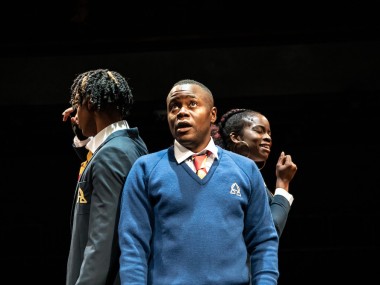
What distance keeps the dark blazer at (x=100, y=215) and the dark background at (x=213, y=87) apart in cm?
339

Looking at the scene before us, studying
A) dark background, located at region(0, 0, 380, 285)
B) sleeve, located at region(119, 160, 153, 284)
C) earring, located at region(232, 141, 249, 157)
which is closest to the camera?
sleeve, located at region(119, 160, 153, 284)

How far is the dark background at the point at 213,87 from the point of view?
16.4 feet

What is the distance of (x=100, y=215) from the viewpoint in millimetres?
1494

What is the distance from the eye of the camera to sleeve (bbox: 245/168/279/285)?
1479 mm

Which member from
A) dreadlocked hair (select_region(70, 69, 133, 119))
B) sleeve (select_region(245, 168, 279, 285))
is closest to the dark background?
dreadlocked hair (select_region(70, 69, 133, 119))

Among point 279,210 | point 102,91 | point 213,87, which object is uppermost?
point 213,87

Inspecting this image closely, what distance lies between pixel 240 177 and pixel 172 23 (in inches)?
154

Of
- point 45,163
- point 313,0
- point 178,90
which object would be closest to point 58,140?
point 45,163

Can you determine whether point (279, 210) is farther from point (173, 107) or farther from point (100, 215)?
point (100, 215)

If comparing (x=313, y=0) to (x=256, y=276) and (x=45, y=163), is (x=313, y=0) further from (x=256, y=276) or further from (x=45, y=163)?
(x=256, y=276)

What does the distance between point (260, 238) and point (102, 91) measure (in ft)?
2.02

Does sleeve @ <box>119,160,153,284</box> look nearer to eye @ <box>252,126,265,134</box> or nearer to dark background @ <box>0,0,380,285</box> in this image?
eye @ <box>252,126,265,134</box>

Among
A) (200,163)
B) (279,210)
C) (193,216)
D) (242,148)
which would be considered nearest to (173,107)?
(200,163)

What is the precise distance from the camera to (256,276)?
1.48 m
